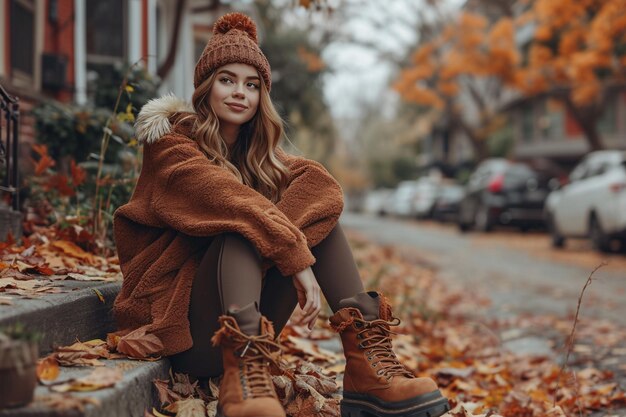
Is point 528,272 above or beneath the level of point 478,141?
beneath

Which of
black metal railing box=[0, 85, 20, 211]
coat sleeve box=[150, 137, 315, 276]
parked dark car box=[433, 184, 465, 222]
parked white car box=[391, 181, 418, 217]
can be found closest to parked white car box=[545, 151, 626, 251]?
black metal railing box=[0, 85, 20, 211]

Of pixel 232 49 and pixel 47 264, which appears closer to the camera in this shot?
pixel 232 49

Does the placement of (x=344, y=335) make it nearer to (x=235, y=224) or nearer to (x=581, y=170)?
(x=235, y=224)

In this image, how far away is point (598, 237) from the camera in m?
11.4

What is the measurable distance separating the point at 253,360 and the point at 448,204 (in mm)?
23128

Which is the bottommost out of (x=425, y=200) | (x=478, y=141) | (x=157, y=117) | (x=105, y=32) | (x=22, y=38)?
(x=425, y=200)

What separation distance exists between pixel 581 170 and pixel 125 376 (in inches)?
460

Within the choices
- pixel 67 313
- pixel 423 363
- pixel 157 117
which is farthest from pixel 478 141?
pixel 67 313

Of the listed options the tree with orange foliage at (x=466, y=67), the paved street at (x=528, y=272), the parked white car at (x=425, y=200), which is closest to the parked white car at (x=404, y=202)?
the parked white car at (x=425, y=200)

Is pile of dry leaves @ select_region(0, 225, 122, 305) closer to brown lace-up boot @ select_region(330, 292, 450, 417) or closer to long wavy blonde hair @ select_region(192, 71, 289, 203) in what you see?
long wavy blonde hair @ select_region(192, 71, 289, 203)

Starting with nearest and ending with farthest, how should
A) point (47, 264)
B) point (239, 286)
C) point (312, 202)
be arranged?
1. point (239, 286)
2. point (312, 202)
3. point (47, 264)

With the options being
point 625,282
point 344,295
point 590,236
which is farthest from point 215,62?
point 590,236

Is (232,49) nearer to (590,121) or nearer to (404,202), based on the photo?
(590,121)

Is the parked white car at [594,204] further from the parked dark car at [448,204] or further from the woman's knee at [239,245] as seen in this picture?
the parked dark car at [448,204]
